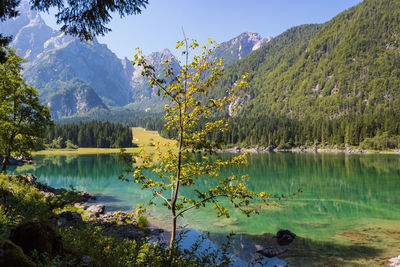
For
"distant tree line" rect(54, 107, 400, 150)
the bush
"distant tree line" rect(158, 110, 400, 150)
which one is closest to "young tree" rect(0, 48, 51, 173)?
"distant tree line" rect(54, 107, 400, 150)

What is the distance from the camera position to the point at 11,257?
4.60m

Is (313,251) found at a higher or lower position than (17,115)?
lower

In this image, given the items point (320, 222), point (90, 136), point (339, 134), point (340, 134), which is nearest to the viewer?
point (320, 222)

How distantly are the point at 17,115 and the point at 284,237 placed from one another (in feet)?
96.7

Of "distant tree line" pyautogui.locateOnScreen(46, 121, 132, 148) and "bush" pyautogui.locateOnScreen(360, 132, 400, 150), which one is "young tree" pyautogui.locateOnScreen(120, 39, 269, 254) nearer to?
"bush" pyautogui.locateOnScreen(360, 132, 400, 150)

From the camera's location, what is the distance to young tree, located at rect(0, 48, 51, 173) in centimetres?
2619

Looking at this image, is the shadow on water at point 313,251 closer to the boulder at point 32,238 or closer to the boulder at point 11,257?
the boulder at point 32,238

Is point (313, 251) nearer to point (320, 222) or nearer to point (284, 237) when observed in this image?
point (284, 237)

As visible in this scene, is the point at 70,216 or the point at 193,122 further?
the point at 70,216

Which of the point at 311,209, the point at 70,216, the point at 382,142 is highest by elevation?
the point at 382,142

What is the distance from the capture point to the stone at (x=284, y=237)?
1825 centimetres

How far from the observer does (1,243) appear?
4707 mm

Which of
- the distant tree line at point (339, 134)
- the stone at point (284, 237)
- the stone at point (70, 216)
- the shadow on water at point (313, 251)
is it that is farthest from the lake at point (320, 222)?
the distant tree line at point (339, 134)

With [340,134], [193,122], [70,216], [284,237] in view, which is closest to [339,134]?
[340,134]
